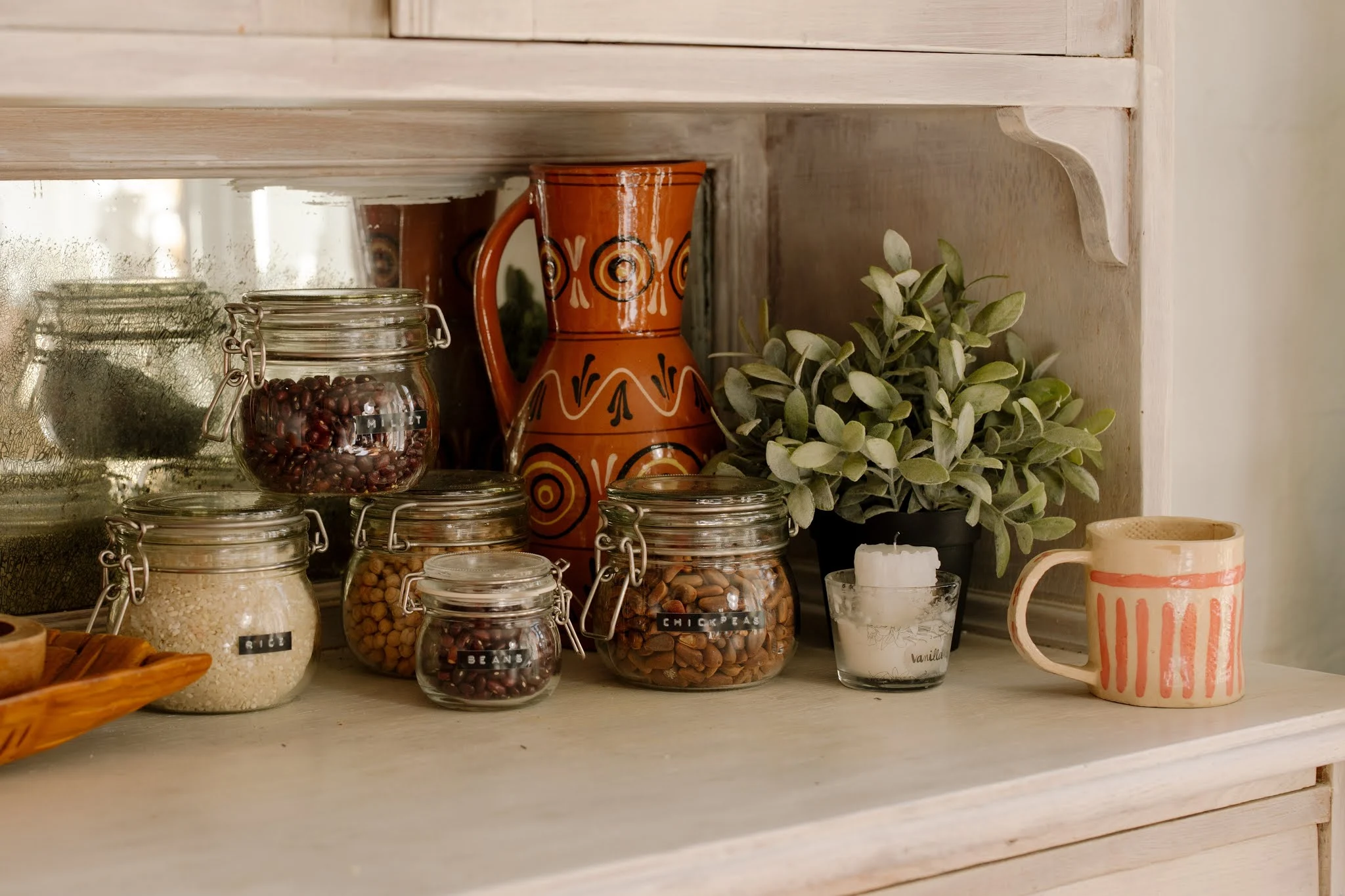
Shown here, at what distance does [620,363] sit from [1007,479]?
325 millimetres

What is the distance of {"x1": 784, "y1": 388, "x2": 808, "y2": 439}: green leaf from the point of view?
3.84 feet

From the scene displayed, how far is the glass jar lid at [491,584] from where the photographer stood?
1.03 m

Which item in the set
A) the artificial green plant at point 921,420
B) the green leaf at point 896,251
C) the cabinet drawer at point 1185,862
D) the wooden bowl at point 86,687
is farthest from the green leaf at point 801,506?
the wooden bowl at point 86,687

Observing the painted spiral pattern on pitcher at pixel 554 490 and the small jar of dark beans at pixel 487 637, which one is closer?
the small jar of dark beans at pixel 487 637

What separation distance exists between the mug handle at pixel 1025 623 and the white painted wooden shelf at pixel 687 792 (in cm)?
2

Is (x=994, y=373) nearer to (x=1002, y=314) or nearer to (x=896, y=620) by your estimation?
(x=1002, y=314)

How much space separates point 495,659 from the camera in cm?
104

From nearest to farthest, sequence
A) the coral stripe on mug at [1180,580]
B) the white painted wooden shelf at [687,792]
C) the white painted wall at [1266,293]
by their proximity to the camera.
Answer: the white painted wooden shelf at [687,792] → the coral stripe on mug at [1180,580] → the white painted wall at [1266,293]

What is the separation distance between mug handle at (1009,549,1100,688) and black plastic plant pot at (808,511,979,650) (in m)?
0.06

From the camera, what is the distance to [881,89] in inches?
40.3

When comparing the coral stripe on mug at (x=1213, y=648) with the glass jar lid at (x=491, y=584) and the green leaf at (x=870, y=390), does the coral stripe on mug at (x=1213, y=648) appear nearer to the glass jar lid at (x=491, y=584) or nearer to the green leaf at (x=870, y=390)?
the green leaf at (x=870, y=390)

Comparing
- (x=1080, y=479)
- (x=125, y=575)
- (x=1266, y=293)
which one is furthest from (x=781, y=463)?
(x=1266, y=293)

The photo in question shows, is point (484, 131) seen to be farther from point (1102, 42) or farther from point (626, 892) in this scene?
point (626, 892)

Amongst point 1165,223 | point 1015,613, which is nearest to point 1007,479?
point 1015,613
